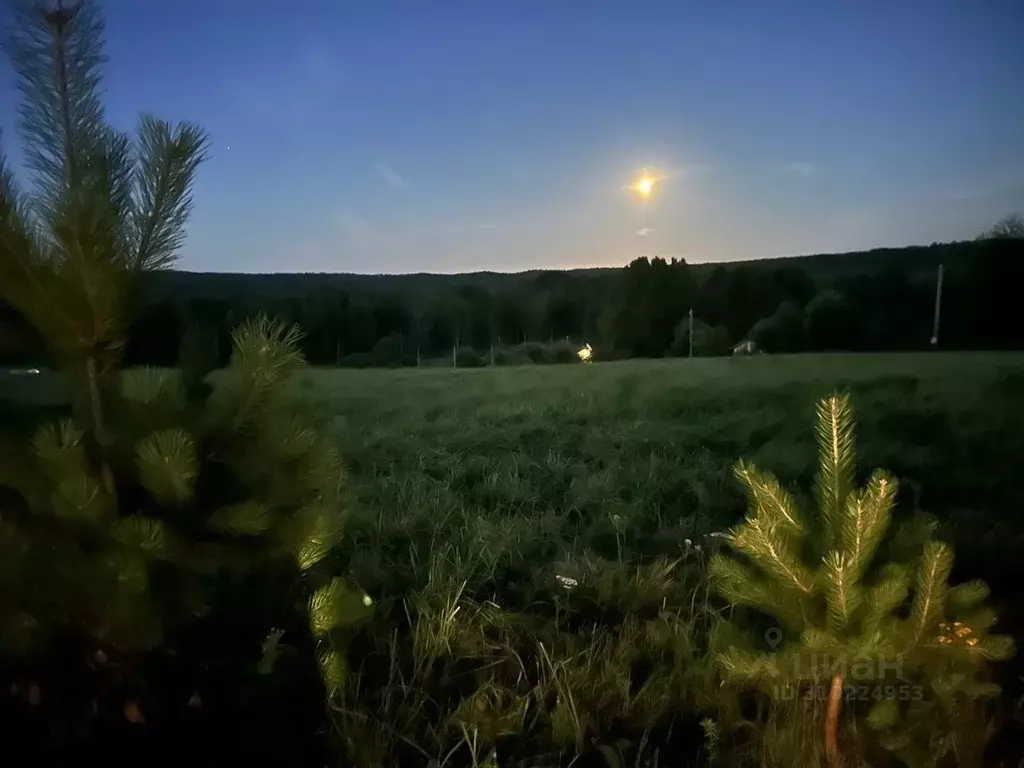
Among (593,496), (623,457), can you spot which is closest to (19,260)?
(593,496)

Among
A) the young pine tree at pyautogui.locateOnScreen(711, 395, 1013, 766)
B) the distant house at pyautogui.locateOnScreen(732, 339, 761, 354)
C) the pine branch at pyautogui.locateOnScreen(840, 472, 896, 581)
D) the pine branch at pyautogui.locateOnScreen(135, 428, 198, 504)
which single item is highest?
the distant house at pyautogui.locateOnScreen(732, 339, 761, 354)

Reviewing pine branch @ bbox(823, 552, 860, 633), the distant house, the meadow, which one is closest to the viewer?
pine branch @ bbox(823, 552, 860, 633)

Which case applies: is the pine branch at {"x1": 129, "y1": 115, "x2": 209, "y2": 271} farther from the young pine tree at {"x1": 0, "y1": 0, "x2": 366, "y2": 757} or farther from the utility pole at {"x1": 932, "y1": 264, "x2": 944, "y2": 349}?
the utility pole at {"x1": 932, "y1": 264, "x2": 944, "y2": 349}

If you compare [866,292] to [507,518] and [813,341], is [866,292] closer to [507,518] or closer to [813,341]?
[813,341]

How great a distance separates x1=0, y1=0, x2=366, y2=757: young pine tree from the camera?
1068mm

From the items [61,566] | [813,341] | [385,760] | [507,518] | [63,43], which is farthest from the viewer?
[813,341]

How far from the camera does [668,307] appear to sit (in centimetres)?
279

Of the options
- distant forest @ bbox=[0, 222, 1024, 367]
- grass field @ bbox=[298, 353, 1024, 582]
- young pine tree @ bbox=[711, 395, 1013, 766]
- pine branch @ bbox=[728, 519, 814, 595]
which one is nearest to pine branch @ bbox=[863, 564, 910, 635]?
young pine tree @ bbox=[711, 395, 1013, 766]

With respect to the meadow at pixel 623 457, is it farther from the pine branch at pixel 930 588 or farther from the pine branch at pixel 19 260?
the pine branch at pixel 19 260

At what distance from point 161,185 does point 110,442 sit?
0.44 meters

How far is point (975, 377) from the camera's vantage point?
2541 mm

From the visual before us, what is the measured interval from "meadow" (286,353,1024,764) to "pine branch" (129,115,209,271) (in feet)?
3.19

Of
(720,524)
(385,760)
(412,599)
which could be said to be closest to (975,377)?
(720,524)

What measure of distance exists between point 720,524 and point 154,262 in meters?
2.01
